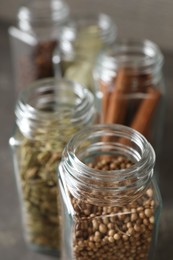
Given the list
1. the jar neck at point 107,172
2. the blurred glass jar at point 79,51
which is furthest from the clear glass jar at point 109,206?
the blurred glass jar at point 79,51

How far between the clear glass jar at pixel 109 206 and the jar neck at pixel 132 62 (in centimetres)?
24

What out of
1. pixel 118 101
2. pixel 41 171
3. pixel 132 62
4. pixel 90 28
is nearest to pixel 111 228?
pixel 41 171

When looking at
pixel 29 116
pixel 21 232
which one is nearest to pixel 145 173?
pixel 29 116

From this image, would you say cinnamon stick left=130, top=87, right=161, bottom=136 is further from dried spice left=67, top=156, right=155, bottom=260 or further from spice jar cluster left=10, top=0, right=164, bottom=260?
dried spice left=67, top=156, right=155, bottom=260

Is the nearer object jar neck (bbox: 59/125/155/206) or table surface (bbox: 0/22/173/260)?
jar neck (bbox: 59/125/155/206)

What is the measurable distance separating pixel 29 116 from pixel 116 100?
0.17 meters

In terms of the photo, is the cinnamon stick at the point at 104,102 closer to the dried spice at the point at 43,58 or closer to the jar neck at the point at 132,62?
the jar neck at the point at 132,62

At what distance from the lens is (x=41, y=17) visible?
3.53 ft

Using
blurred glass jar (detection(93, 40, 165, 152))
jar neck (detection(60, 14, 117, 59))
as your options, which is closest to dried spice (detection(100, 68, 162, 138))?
blurred glass jar (detection(93, 40, 165, 152))

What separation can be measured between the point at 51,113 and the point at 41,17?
0.39 metres

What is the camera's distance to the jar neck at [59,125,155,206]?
24.5 inches

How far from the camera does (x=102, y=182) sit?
2.04 feet

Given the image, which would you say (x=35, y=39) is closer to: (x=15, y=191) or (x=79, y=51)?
(x=79, y=51)

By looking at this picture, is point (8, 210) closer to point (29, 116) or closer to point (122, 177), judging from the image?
point (29, 116)
